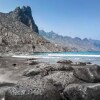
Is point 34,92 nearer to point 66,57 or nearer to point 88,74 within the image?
point 88,74

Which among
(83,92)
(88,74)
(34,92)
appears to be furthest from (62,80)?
(34,92)

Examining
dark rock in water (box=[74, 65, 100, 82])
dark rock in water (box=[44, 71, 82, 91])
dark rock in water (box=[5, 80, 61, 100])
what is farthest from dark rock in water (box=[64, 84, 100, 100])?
dark rock in water (box=[74, 65, 100, 82])

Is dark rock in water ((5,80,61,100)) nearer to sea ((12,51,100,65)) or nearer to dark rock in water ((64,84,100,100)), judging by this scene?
dark rock in water ((64,84,100,100))

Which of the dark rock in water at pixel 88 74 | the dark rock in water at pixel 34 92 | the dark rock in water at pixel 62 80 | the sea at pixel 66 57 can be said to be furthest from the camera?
the sea at pixel 66 57

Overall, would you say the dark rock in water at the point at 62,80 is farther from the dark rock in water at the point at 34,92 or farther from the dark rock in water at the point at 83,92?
the dark rock in water at the point at 34,92

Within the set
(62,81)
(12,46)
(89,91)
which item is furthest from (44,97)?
(12,46)

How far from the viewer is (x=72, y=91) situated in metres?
10.1

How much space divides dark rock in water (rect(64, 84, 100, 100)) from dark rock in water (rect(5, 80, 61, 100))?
501 millimetres

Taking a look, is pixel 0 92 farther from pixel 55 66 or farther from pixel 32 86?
pixel 55 66

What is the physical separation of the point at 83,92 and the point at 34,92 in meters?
1.92

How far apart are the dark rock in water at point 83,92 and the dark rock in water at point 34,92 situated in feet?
1.64

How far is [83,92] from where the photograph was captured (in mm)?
9836

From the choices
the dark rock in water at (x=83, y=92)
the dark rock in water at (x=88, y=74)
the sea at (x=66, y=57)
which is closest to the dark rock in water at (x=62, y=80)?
the dark rock in water at (x=88, y=74)

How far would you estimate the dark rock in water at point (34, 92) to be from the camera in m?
9.48
